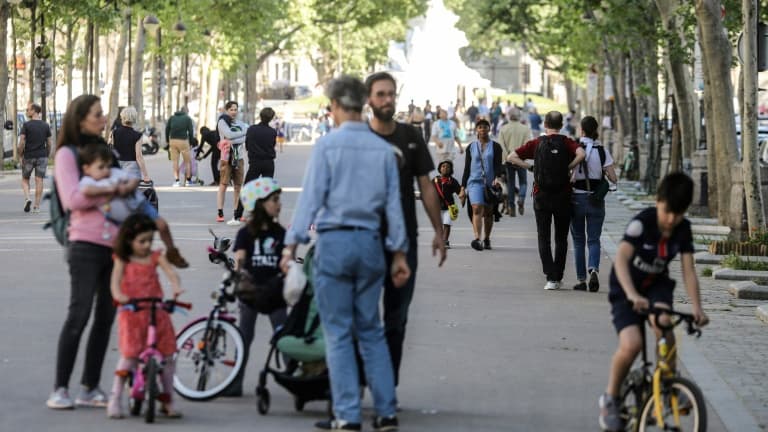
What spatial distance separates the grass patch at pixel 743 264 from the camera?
1734 centimetres

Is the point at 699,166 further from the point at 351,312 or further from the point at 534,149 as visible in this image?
the point at 351,312

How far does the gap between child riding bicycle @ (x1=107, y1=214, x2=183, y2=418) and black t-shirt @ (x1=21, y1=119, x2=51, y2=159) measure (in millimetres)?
18122

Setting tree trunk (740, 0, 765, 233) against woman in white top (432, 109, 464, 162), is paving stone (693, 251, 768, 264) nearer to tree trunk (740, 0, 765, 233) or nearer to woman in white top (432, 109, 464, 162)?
tree trunk (740, 0, 765, 233)

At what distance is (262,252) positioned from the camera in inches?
366

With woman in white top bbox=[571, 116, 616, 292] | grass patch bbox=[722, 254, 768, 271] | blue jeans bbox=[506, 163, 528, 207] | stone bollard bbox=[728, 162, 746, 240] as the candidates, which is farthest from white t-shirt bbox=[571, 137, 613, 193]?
blue jeans bbox=[506, 163, 528, 207]

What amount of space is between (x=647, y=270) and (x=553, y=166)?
7.51m

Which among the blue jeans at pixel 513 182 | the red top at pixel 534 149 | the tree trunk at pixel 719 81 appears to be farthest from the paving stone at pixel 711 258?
the blue jeans at pixel 513 182

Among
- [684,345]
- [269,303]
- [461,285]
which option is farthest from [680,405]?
[461,285]

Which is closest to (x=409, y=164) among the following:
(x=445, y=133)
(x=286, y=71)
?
(x=445, y=133)

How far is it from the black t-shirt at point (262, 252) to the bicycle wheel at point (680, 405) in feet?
7.82

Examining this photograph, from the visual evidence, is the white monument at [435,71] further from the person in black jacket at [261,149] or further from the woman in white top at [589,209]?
the woman in white top at [589,209]

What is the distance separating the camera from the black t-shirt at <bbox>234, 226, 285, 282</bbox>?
9.28 meters

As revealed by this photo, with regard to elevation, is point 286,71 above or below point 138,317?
above

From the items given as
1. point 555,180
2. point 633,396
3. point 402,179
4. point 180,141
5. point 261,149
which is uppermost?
point 180,141
